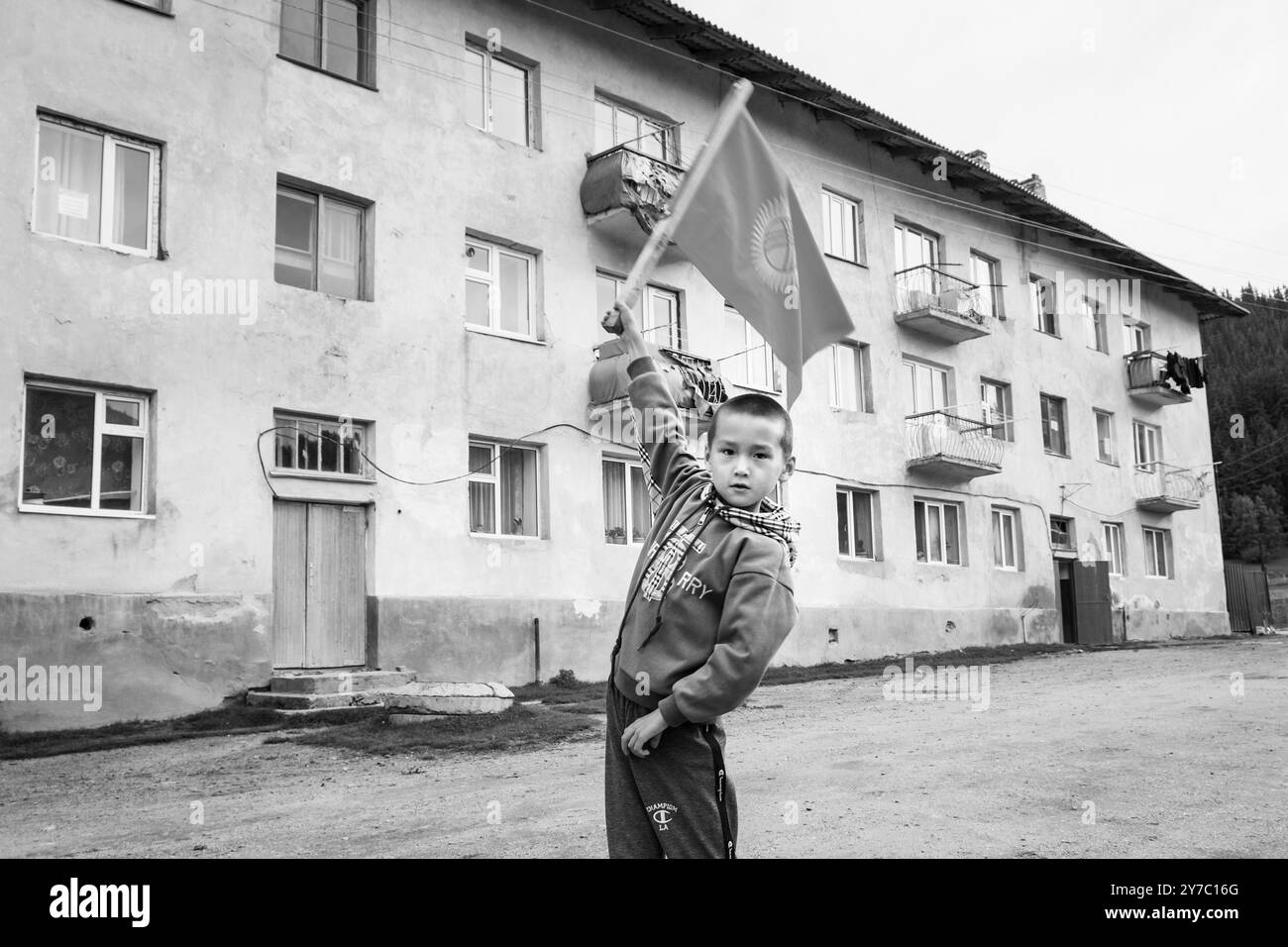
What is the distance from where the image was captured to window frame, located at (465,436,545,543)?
1592 centimetres

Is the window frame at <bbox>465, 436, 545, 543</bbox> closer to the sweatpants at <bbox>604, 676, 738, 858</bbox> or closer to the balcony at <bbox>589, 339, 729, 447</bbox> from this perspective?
the balcony at <bbox>589, 339, 729, 447</bbox>

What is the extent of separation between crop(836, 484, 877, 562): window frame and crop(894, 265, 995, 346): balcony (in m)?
4.16

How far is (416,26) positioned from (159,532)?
8.37 meters

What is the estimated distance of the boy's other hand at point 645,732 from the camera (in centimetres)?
273

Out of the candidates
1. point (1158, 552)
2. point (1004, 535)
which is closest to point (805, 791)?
point (1004, 535)

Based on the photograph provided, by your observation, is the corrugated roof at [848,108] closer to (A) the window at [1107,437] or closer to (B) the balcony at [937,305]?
(B) the balcony at [937,305]

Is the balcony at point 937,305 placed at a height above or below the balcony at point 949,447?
above

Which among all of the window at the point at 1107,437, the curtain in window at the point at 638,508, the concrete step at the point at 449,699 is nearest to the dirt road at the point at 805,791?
the concrete step at the point at 449,699

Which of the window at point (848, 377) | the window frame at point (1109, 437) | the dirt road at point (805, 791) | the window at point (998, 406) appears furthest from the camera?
the window frame at point (1109, 437)

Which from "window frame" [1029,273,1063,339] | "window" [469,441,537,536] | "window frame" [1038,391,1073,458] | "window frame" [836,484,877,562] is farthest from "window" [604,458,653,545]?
"window frame" [1029,273,1063,339]

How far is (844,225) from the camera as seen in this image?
2384 centimetres

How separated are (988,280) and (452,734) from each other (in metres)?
21.7

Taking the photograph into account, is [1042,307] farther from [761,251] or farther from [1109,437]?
[761,251]
